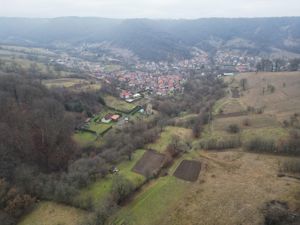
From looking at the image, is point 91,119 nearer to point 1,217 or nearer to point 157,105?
point 157,105

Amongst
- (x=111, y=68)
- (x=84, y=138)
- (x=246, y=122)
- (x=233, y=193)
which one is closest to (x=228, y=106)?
(x=246, y=122)

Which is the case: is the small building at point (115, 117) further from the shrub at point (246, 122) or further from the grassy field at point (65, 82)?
the grassy field at point (65, 82)

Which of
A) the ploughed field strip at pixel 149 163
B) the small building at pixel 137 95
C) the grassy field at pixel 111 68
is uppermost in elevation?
the ploughed field strip at pixel 149 163

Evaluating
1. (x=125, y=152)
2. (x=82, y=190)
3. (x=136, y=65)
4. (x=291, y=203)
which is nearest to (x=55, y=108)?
(x=125, y=152)

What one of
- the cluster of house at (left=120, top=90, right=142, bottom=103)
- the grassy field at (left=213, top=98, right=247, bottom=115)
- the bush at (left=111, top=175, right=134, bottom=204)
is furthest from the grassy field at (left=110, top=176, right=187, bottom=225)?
the cluster of house at (left=120, top=90, right=142, bottom=103)

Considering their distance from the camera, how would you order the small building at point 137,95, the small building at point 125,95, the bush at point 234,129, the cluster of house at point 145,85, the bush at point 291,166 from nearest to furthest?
the bush at point 291,166
the bush at point 234,129
the small building at point 125,95
the small building at point 137,95
the cluster of house at point 145,85

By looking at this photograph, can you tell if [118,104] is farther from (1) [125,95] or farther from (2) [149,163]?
(2) [149,163]

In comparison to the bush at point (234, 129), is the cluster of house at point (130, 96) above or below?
below

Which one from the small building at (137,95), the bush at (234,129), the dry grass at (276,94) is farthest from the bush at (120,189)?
the small building at (137,95)

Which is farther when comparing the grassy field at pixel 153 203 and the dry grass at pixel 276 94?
the dry grass at pixel 276 94
